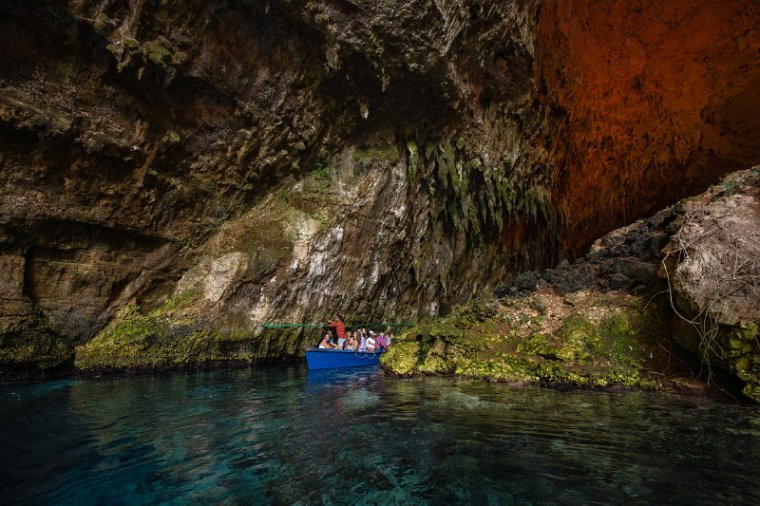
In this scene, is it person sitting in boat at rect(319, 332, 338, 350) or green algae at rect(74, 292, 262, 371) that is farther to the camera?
person sitting in boat at rect(319, 332, 338, 350)

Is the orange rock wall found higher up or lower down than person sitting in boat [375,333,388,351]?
higher up

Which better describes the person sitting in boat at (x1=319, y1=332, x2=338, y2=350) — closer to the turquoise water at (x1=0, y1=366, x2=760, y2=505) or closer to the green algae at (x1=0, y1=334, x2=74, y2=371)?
the turquoise water at (x1=0, y1=366, x2=760, y2=505)

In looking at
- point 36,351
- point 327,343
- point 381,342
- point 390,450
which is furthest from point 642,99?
point 36,351

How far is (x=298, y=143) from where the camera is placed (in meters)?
12.3

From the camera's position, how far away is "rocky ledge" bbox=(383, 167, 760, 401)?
5980 mm

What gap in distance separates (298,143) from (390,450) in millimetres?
10239

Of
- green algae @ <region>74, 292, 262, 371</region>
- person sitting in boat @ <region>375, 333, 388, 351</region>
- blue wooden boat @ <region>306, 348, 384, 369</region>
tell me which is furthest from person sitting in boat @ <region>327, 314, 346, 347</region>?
green algae @ <region>74, 292, 262, 371</region>

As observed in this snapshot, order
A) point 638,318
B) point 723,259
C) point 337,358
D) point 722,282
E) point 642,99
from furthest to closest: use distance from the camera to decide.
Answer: point 642,99, point 337,358, point 638,318, point 723,259, point 722,282

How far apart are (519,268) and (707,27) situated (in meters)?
13.0

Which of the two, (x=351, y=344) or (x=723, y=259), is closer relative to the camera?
(x=723, y=259)

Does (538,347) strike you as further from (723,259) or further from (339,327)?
(339,327)

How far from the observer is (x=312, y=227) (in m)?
12.9

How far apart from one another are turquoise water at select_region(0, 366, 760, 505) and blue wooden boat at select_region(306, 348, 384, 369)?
Answer: 4.74 metres

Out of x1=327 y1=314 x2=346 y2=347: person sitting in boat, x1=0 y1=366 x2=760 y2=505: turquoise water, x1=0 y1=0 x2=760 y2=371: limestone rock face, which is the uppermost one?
x1=0 y1=0 x2=760 y2=371: limestone rock face
